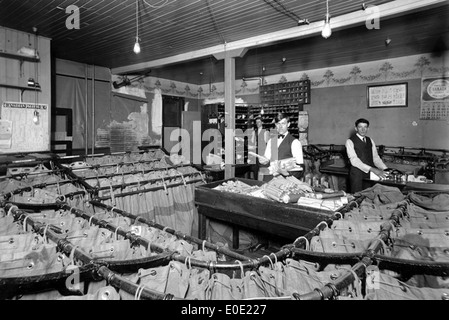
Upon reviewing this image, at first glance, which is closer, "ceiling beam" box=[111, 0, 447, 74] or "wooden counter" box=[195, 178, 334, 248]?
"wooden counter" box=[195, 178, 334, 248]

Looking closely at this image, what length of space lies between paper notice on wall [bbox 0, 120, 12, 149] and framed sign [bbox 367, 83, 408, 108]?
27.7 feet

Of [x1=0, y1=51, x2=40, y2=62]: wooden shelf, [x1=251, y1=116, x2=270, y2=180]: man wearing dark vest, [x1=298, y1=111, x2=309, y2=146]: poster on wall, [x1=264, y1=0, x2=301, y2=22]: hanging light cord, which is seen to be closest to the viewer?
[x1=264, y1=0, x2=301, y2=22]: hanging light cord

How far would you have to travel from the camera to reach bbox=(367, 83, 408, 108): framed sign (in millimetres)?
7258

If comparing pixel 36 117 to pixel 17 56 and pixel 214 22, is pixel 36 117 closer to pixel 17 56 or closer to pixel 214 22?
pixel 17 56

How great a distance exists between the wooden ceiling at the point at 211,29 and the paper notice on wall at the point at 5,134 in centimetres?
173

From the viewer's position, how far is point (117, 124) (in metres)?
8.68

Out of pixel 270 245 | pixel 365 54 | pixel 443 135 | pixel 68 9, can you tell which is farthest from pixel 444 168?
pixel 68 9

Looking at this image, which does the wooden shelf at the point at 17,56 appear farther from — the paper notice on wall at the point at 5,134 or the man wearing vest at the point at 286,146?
the man wearing vest at the point at 286,146

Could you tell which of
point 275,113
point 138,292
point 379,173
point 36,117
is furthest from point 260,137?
point 138,292

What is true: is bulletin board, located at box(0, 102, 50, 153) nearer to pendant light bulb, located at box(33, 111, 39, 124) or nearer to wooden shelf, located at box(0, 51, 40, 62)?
pendant light bulb, located at box(33, 111, 39, 124)

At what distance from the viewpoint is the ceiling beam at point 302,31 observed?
3.73 m

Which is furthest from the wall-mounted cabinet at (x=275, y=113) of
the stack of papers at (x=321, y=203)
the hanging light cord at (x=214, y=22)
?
the stack of papers at (x=321, y=203)

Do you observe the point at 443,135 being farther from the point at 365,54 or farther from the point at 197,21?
the point at 197,21

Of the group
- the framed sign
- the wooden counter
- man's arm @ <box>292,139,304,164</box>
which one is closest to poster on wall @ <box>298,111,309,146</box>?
the framed sign
